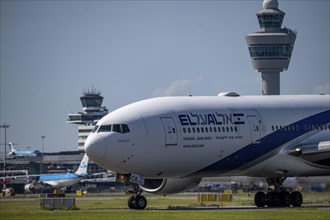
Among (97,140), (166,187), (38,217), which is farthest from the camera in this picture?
(166,187)

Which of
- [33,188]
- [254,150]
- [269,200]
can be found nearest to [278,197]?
[269,200]

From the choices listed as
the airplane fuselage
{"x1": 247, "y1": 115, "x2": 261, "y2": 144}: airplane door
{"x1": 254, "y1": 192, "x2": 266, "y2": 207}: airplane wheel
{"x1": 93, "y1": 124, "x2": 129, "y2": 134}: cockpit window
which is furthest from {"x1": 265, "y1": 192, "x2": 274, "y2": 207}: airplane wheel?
{"x1": 93, "y1": 124, "x2": 129, "y2": 134}: cockpit window

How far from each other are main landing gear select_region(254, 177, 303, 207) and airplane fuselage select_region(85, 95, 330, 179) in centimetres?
123

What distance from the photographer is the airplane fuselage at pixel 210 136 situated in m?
52.4

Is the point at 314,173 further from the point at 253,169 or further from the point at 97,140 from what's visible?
the point at 97,140

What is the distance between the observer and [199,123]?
54.7 meters

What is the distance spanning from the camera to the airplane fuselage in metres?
52.4

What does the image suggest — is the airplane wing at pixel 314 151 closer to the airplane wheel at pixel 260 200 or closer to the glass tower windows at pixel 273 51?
the airplane wheel at pixel 260 200

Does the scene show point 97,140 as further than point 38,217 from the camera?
Yes

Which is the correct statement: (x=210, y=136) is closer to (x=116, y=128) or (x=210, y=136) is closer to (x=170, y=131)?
(x=170, y=131)

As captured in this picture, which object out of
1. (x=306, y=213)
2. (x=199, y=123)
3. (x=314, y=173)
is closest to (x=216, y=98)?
(x=199, y=123)

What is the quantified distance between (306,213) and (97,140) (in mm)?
11706

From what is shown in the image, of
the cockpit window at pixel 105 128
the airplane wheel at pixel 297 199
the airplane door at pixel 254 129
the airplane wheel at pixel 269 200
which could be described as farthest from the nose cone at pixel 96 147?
the airplane wheel at pixel 297 199

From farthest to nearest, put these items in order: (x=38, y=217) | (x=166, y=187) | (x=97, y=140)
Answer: (x=166, y=187) < (x=97, y=140) < (x=38, y=217)
